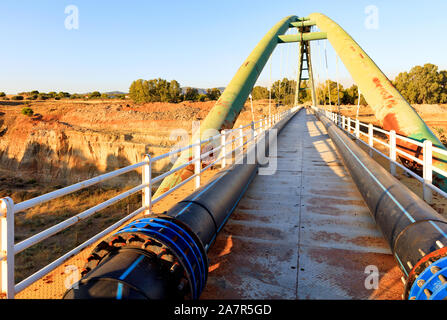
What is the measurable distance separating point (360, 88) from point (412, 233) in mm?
12515

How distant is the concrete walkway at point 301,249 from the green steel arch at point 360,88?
11.7ft

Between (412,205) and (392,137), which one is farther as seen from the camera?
(392,137)

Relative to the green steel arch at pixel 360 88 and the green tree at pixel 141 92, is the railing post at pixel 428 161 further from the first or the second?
the green tree at pixel 141 92

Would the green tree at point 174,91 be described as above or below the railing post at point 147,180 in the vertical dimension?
above

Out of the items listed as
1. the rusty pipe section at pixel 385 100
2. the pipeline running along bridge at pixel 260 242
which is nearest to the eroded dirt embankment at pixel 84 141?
the rusty pipe section at pixel 385 100

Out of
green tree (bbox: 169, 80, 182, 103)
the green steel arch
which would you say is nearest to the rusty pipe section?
the green steel arch

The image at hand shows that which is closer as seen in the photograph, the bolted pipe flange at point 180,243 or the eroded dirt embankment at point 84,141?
the bolted pipe flange at point 180,243

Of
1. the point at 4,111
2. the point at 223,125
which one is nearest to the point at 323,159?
the point at 223,125

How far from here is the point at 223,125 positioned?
40.8 feet

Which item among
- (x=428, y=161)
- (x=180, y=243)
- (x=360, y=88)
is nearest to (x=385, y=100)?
(x=360, y=88)

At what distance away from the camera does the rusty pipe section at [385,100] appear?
8898mm

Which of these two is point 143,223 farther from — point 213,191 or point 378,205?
point 378,205
